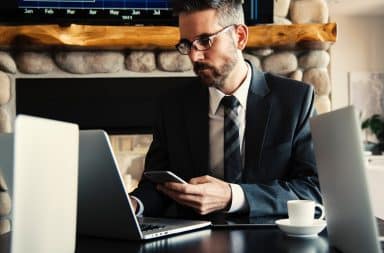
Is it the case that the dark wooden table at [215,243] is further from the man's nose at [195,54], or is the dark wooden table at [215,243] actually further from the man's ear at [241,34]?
the man's ear at [241,34]

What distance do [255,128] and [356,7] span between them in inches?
216

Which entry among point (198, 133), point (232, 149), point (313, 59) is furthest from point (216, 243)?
point (313, 59)

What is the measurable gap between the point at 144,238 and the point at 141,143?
75.2 inches

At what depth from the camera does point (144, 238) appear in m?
1.19

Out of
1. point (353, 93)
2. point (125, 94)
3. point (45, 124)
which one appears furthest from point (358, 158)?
point (353, 93)

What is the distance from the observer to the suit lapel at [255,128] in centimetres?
179

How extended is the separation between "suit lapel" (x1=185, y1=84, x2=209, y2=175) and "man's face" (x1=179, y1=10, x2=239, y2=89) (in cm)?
9

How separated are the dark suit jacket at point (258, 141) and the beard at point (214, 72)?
4cm

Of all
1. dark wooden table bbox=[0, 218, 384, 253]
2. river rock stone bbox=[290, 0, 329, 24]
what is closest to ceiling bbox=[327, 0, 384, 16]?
river rock stone bbox=[290, 0, 329, 24]

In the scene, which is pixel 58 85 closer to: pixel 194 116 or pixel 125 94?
pixel 125 94

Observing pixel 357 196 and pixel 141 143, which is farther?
pixel 141 143

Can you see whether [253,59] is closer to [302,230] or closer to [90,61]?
[90,61]

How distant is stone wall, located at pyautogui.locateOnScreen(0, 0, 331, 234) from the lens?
2.85m

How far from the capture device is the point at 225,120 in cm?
180
